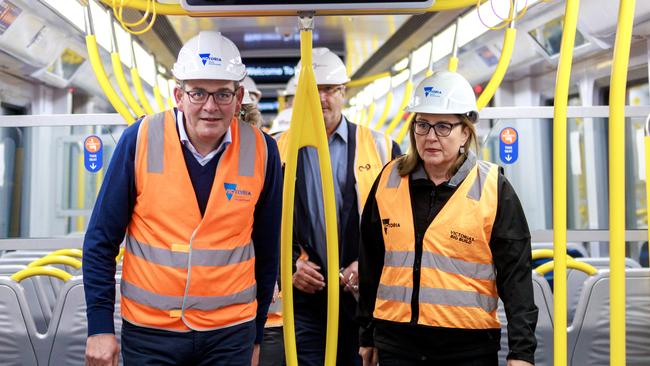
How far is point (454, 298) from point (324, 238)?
110cm

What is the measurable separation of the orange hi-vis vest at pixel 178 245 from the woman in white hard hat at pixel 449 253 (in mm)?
546

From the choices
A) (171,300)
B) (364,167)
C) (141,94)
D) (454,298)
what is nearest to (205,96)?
(171,300)

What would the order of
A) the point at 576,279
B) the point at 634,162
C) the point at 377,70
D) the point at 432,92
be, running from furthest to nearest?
the point at 377,70, the point at 634,162, the point at 576,279, the point at 432,92

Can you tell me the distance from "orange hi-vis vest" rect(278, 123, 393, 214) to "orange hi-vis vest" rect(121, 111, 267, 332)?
1.02 metres

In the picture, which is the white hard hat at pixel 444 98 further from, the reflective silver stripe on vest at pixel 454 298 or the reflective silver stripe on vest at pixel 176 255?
the reflective silver stripe on vest at pixel 176 255

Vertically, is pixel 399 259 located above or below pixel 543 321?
above

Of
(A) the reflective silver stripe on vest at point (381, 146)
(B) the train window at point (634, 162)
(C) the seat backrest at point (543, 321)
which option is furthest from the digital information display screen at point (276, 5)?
(B) the train window at point (634, 162)

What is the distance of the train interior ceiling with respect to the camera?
4.91 meters

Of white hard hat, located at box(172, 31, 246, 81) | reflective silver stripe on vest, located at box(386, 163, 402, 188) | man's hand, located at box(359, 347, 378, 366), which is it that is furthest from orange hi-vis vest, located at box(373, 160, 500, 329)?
white hard hat, located at box(172, 31, 246, 81)

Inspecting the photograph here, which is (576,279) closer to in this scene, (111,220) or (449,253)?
(449,253)

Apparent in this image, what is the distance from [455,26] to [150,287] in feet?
17.0

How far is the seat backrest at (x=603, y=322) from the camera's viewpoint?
408cm

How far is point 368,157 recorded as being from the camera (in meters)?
3.67

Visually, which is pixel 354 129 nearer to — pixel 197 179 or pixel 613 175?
pixel 197 179
